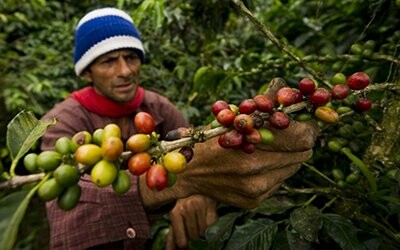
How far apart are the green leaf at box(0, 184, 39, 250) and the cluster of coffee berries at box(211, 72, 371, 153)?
0.36 metres

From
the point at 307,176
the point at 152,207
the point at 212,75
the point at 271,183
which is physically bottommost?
the point at 307,176

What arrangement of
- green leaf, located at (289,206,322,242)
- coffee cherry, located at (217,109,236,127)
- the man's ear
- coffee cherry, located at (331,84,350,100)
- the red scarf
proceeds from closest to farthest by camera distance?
coffee cherry, located at (217,109,236,127) → coffee cherry, located at (331,84,350,100) → green leaf, located at (289,206,322,242) → the red scarf → the man's ear

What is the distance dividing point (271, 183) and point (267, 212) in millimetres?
282

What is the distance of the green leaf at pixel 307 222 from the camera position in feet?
3.28

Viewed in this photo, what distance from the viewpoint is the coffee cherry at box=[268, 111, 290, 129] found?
0.78 metres

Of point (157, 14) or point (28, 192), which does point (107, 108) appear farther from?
point (28, 192)

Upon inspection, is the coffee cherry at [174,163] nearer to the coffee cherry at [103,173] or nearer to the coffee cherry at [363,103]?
the coffee cherry at [103,173]

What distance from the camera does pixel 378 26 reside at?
1608 millimetres

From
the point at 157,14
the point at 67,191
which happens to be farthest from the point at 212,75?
the point at 67,191

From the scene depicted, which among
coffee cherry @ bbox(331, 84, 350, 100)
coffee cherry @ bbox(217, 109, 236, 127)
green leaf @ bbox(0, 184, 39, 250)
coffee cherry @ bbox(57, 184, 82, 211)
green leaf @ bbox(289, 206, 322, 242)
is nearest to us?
green leaf @ bbox(0, 184, 39, 250)

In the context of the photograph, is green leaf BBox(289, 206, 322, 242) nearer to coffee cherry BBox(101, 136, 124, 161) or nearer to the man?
the man

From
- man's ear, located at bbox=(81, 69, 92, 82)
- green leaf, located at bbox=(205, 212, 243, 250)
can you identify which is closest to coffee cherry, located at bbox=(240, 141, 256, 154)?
green leaf, located at bbox=(205, 212, 243, 250)

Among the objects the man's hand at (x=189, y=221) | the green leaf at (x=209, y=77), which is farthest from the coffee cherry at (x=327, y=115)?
the green leaf at (x=209, y=77)

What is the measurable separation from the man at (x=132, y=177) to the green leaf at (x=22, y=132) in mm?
381
